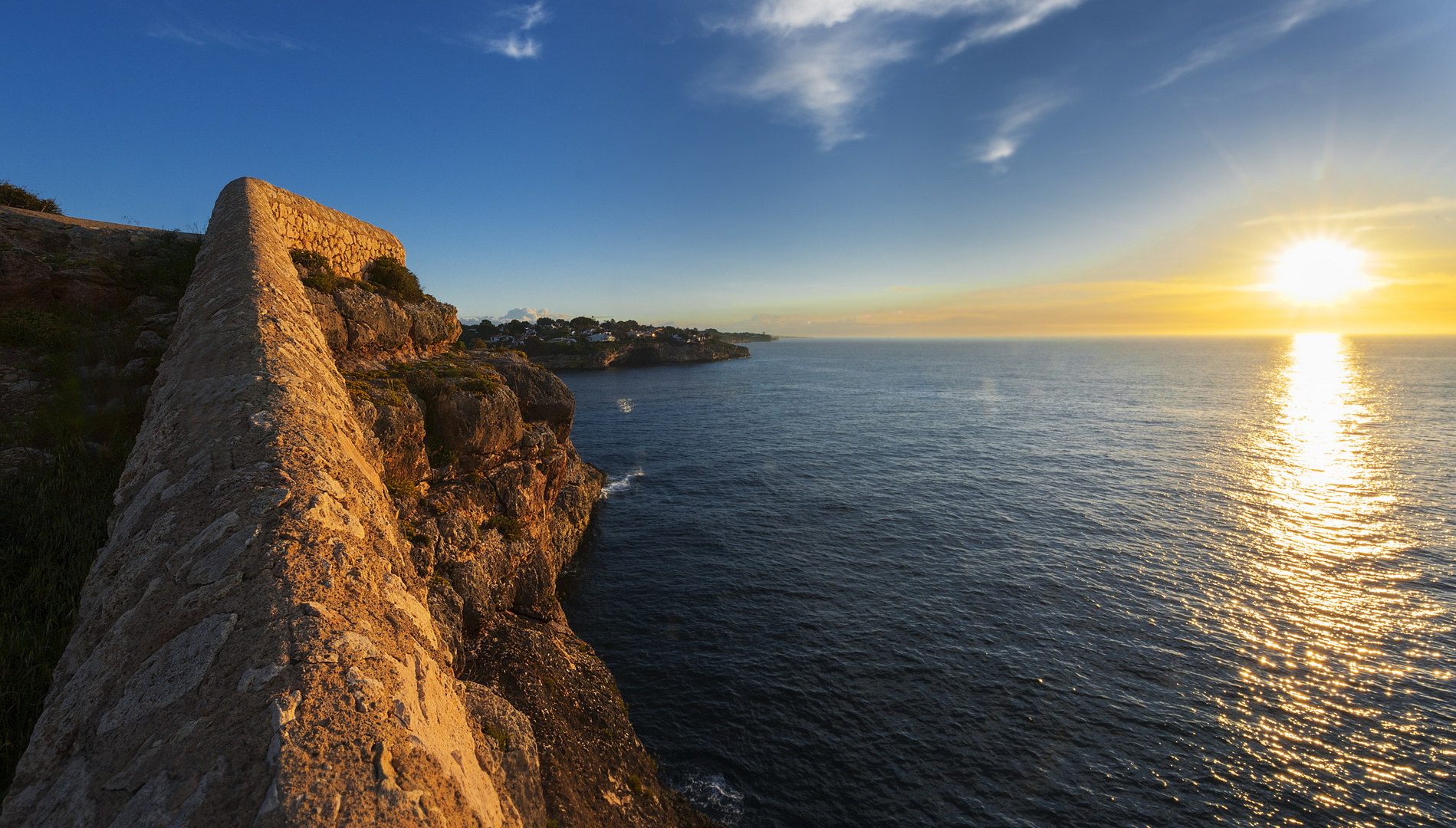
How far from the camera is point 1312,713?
20391 millimetres

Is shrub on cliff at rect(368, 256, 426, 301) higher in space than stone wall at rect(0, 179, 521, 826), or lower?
higher

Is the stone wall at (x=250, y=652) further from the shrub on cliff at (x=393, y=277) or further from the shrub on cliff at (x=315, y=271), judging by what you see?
the shrub on cliff at (x=393, y=277)

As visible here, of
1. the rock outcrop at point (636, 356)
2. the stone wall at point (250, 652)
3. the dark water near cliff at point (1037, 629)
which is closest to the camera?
the stone wall at point (250, 652)

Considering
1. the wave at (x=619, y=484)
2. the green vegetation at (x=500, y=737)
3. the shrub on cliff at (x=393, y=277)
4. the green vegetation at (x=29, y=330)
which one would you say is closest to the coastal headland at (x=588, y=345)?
the wave at (x=619, y=484)

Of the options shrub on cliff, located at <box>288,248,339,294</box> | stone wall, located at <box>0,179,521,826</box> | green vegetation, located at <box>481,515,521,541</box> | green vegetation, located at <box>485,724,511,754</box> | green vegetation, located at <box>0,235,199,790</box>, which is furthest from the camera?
green vegetation, located at <box>481,515,521,541</box>

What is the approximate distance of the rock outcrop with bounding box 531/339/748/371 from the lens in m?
148

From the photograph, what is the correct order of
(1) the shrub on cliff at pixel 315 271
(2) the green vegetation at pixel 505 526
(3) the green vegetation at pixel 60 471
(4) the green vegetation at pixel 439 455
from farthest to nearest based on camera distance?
(2) the green vegetation at pixel 505 526, (4) the green vegetation at pixel 439 455, (1) the shrub on cliff at pixel 315 271, (3) the green vegetation at pixel 60 471

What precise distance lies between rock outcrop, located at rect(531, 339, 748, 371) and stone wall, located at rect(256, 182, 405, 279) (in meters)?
114

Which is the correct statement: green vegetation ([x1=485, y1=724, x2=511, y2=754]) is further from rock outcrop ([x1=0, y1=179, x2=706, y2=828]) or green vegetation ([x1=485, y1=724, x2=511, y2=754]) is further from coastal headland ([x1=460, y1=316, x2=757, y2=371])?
coastal headland ([x1=460, y1=316, x2=757, y2=371])

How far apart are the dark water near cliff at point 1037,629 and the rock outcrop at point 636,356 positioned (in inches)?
3826

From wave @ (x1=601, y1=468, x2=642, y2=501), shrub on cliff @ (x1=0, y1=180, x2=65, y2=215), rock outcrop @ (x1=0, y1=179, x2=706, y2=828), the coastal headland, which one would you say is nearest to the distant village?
the coastal headland

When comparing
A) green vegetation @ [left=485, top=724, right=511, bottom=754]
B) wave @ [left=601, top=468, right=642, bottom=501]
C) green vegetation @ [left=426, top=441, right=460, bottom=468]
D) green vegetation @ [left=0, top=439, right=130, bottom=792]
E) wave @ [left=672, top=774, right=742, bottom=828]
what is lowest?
wave @ [left=672, top=774, right=742, bottom=828]

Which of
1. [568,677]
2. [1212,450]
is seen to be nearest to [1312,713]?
[568,677]

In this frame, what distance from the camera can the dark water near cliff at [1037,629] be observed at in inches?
690
